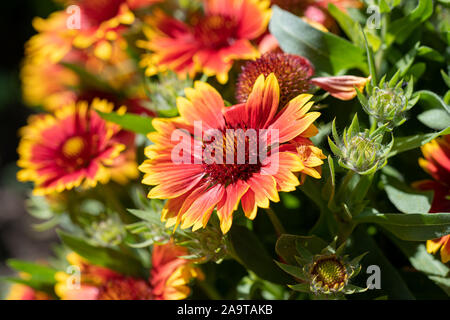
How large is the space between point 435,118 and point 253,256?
0.36m

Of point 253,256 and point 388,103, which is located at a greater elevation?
point 388,103

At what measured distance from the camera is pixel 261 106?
26.7 inches

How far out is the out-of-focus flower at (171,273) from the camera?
77cm

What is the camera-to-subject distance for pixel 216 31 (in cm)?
99

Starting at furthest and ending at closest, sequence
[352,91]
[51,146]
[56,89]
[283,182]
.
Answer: [56,89] < [51,146] < [352,91] < [283,182]

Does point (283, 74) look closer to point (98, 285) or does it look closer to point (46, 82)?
point (98, 285)

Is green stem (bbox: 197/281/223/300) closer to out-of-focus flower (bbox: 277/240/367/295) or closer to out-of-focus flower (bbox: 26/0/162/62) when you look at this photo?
out-of-focus flower (bbox: 277/240/367/295)

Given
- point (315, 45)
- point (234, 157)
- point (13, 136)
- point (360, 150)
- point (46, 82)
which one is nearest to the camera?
point (360, 150)

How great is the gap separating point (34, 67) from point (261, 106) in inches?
39.3

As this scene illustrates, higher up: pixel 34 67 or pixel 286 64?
pixel 34 67

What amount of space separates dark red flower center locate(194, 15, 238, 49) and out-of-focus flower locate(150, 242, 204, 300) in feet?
1.39

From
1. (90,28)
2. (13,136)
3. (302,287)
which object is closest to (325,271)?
(302,287)
